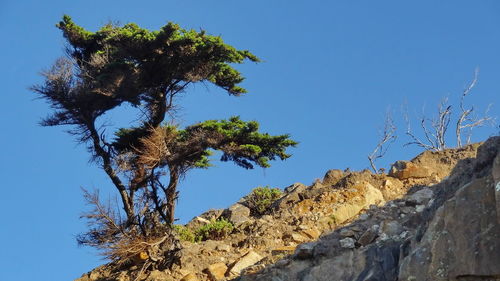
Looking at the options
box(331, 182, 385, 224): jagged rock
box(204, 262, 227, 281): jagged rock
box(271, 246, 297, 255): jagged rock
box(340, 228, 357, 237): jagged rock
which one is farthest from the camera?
box(331, 182, 385, 224): jagged rock

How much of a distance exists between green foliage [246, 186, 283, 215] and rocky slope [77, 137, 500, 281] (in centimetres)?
36

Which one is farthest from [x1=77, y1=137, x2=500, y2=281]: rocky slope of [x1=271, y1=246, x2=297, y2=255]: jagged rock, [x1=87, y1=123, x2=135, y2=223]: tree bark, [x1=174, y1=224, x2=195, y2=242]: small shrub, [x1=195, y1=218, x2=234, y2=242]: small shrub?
[x1=87, y1=123, x2=135, y2=223]: tree bark

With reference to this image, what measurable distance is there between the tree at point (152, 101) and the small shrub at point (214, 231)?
3.41 feet

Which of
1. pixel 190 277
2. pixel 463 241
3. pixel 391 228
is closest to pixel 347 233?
pixel 391 228

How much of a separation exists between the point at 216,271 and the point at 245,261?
2.29ft

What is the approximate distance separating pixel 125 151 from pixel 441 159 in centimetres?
941

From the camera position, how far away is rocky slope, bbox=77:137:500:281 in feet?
22.9

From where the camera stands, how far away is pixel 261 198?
837 inches

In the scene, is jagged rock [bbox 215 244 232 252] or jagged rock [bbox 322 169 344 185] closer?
jagged rock [bbox 215 244 232 252]

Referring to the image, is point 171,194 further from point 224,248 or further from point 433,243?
point 433,243

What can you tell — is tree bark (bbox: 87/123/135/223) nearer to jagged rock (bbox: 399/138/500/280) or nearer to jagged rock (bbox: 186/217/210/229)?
jagged rock (bbox: 186/217/210/229)

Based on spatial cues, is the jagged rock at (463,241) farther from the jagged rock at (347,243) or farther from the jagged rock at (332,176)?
the jagged rock at (332,176)

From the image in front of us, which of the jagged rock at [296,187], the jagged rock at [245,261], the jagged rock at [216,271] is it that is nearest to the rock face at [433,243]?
the jagged rock at [245,261]

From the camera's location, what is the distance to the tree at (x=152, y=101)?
739 inches
